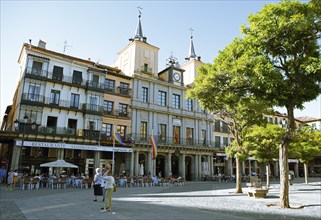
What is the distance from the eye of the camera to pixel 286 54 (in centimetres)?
1111

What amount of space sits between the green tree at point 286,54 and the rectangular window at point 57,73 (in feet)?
74.5

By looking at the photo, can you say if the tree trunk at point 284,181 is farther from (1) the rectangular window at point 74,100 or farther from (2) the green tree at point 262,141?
(1) the rectangular window at point 74,100

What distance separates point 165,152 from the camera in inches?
1369

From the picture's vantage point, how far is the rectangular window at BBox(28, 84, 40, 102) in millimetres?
26766

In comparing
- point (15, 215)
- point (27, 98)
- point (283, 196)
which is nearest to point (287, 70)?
point (283, 196)

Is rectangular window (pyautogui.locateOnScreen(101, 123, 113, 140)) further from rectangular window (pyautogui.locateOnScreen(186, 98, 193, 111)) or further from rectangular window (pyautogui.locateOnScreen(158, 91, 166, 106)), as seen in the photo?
rectangular window (pyautogui.locateOnScreen(186, 98, 193, 111))

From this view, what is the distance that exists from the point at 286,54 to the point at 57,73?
2441 centimetres

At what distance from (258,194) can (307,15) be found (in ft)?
30.6

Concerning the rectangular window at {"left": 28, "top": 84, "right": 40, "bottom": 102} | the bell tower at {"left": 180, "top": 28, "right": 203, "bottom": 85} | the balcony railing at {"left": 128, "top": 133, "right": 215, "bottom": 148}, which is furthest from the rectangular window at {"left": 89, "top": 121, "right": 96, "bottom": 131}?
the bell tower at {"left": 180, "top": 28, "right": 203, "bottom": 85}

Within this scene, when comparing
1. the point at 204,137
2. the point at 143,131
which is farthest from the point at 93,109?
the point at 204,137

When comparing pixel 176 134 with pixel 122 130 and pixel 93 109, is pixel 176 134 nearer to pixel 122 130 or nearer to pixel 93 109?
pixel 122 130

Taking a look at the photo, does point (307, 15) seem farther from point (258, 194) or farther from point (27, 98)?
point (27, 98)

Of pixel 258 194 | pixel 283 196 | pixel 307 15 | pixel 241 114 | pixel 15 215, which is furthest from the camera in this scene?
pixel 241 114

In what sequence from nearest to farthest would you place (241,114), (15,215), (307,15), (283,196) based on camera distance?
(15,215) → (307,15) → (283,196) → (241,114)
